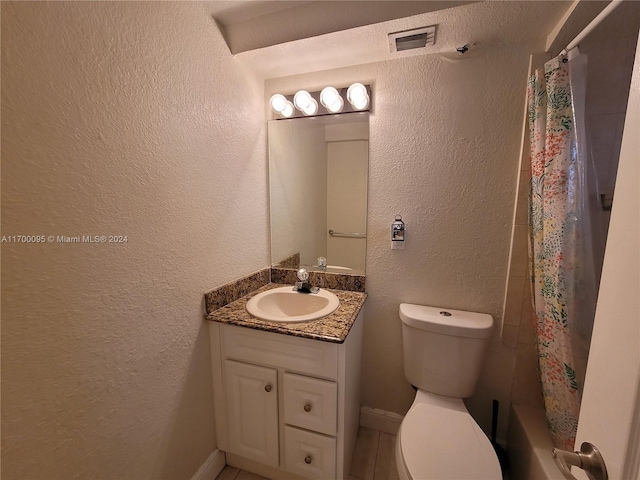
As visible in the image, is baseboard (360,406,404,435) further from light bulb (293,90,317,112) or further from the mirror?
light bulb (293,90,317,112)

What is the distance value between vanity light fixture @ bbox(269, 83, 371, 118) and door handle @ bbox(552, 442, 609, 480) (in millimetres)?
1418

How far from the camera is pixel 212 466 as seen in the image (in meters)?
1.24

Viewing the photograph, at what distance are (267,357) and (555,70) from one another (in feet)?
5.36

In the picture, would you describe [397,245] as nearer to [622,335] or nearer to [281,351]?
[281,351]

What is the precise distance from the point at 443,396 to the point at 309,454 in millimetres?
691

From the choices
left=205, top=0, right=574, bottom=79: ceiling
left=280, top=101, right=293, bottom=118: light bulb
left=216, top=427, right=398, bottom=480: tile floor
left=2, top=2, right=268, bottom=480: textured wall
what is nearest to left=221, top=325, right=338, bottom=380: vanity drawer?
left=2, top=2, right=268, bottom=480: textured wall

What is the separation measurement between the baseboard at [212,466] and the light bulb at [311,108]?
1.84 meters

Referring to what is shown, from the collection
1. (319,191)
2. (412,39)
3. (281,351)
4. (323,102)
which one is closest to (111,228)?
(281,351)

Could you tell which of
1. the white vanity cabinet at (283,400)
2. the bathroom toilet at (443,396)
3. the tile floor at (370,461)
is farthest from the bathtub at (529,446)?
the white vanity cabinet at (283,400)

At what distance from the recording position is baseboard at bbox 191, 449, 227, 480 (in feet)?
3.85

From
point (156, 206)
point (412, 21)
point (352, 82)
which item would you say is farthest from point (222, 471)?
point (412, 21)

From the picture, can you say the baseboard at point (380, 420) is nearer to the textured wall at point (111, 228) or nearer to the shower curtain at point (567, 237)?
the shower curtain at point (567, 237)

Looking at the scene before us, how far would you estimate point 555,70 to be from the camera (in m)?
0.98

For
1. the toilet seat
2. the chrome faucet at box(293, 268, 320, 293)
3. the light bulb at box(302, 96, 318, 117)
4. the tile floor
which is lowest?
the tile floor
